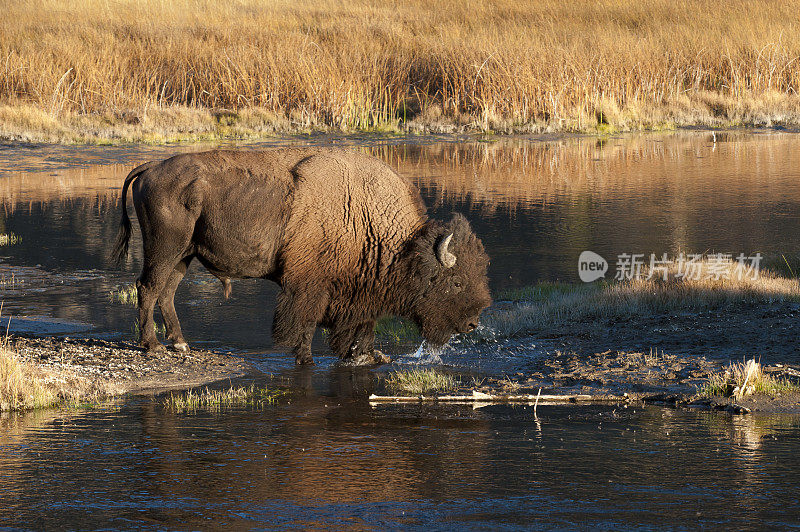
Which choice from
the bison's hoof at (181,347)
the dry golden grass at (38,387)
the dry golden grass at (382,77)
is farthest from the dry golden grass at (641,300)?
the dry golden grass at (382,77)

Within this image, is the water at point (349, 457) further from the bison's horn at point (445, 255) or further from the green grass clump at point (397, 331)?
the bison's horn at point (445, 255)

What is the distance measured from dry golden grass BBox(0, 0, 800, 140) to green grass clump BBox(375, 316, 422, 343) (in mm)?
15610

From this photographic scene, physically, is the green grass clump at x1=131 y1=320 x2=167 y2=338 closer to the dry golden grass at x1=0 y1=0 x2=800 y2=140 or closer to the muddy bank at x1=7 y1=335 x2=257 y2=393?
the muddy bank at x1=7 y1=335 x2=257 y2=393

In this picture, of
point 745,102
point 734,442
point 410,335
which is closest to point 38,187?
point 410,335

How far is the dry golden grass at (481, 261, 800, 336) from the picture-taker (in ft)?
34.0

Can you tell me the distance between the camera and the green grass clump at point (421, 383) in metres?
8.43

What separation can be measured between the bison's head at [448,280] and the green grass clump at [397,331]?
1166 mm

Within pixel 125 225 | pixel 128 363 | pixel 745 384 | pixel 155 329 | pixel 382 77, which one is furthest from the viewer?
pixel 382 77

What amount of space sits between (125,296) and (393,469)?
640cm

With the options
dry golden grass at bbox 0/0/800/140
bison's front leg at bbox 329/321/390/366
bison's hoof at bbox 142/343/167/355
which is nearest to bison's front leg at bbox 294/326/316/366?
bison's front leg at bbox 329/321/390/366

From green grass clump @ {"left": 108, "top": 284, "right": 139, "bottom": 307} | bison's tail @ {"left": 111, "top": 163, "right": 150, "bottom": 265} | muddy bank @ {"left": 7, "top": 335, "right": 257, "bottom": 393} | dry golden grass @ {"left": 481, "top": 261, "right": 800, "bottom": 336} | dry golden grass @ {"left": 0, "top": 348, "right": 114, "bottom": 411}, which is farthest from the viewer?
green grass clump @ {"left": 108, "top": 284, "right": 139, "bottom": 307}

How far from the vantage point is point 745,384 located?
7.82 meters

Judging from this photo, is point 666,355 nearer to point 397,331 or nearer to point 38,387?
point 397,331

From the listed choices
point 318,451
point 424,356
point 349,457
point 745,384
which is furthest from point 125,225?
point 745,384
